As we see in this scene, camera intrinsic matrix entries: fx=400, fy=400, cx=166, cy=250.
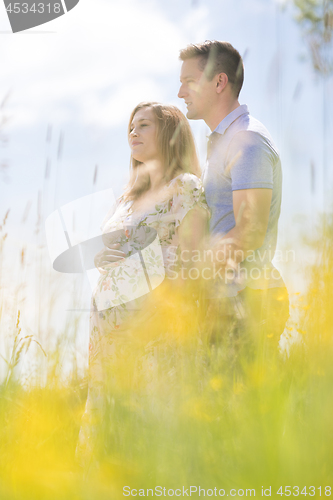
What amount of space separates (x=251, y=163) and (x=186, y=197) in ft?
1.00

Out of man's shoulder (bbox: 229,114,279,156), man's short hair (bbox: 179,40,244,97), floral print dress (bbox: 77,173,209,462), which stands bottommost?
floral print dress (bbox: 77,173,209,462)

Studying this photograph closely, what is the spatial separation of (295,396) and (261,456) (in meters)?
0.17

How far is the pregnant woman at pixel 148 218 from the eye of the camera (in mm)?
1617

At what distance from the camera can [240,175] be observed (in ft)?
5.17

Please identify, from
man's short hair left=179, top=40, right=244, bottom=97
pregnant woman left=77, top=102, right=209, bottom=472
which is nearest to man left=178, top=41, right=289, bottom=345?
man's short hair left=179, top=40, right=244, bottom=97

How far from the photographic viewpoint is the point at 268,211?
5.18 ft

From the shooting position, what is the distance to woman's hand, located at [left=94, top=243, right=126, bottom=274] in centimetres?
175

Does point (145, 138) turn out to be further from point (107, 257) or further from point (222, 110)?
point (107, 257)

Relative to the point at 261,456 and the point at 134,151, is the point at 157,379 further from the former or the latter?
the point at 134,151

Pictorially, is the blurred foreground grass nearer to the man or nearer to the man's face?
the man

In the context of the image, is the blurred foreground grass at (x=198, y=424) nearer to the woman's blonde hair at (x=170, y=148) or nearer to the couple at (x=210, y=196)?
the couple at (x=210, y=196)

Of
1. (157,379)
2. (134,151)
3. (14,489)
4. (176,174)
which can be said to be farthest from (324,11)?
(14,489)

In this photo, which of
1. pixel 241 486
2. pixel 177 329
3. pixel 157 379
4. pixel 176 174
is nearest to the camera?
pixel 241 486

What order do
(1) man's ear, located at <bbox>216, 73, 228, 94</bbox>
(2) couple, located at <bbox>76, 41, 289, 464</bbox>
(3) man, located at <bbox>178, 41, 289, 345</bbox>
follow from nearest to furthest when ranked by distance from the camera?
(3) man, located at <bbox>178, 41, 289, 345</bbox> → (2) couple, located at <bbox>76, 41, 289, 464</bbox> → (1) man's ear, located at <bbox>216, 73, 228, 94</bbox>
